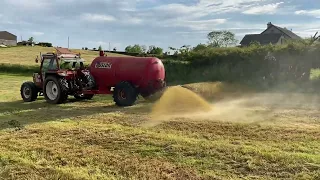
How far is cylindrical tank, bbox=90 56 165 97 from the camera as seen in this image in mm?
11789

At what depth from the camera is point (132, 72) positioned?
1198 centimetres

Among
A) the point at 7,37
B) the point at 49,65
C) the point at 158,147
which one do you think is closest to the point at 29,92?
the point at 49,65

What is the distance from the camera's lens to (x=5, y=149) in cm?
660

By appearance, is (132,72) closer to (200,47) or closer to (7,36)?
(200,47)

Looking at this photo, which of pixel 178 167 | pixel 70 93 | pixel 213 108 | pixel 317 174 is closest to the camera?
pixel 317 174

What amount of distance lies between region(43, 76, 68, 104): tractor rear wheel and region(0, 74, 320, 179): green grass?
2.20 meters

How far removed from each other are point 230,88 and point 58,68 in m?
8.22

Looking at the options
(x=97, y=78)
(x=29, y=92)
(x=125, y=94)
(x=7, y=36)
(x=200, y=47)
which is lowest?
(x=29, y=92)

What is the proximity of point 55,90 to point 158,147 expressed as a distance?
7.33 m

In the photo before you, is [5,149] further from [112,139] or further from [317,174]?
[317,174]

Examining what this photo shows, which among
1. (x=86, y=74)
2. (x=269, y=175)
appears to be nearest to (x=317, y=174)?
(x=269, y=175)

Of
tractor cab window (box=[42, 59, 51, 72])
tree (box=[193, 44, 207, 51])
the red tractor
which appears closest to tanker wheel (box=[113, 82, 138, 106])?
the red tractor

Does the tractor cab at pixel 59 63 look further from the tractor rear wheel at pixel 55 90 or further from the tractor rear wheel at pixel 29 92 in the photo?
the tractor rear wheel at pixel 29 92

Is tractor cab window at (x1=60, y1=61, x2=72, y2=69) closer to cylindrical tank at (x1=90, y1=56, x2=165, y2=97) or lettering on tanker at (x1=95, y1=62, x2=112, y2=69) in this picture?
cylindrical tank at (x1=90, y1=56, x2=165, y2=97)
